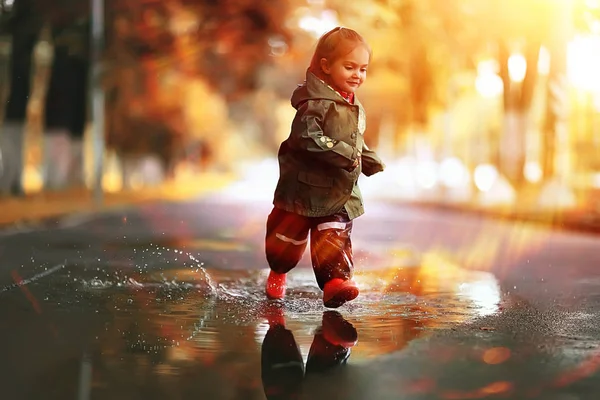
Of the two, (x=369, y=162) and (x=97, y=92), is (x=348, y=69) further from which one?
(x=97, y=92)

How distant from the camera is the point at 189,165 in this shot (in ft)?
332

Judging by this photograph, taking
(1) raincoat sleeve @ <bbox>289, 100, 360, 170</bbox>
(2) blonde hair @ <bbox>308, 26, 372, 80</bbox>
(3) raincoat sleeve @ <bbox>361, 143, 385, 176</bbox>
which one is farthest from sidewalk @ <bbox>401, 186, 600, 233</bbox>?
(1) raincoat sleeve @ <bbox>289, 100, 360, 170</bbox>

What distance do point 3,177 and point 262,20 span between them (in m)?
8.07

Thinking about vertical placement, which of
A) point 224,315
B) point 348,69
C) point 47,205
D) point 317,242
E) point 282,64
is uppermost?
point 282,64

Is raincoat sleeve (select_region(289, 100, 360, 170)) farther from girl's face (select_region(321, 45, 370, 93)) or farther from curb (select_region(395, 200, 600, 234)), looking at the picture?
curb (select_region(395, 200, 600, 234))

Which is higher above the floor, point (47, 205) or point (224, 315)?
point (224, 315)

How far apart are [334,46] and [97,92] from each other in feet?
82.6

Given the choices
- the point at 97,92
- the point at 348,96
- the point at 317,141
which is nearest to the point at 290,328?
the point at 317,141

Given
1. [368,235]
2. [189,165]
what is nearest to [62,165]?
[368,235]

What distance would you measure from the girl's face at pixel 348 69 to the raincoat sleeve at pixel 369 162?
494mm

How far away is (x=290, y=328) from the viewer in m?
7.66

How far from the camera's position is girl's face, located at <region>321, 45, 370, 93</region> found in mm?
8023

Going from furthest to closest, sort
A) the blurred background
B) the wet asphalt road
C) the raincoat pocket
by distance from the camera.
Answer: the blurred background, the raincoat pocket, the wet asphalt road

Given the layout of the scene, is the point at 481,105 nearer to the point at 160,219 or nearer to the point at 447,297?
the point at 160,219
